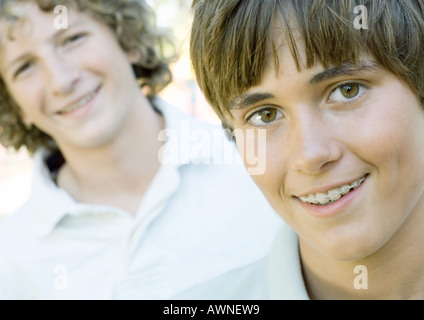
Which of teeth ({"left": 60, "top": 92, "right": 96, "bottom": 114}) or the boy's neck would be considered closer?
the boy's neck

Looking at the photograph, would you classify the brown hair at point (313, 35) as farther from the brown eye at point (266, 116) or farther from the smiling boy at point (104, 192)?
the smiling boy at point (104, 192)

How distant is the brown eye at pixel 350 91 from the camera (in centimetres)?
147

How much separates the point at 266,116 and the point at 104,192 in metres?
1.35

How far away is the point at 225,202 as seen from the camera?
261 cm

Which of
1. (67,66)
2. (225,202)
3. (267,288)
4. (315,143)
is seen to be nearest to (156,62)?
(67,66)

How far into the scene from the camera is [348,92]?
1.48m

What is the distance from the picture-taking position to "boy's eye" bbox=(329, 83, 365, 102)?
147cm

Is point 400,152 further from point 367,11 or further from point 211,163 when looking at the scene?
point 211,163

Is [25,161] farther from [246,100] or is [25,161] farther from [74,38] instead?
[246,100]

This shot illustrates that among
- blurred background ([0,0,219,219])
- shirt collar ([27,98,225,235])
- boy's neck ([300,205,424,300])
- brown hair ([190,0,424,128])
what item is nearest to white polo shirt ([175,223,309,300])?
boy's neck ([300,205,424,300])

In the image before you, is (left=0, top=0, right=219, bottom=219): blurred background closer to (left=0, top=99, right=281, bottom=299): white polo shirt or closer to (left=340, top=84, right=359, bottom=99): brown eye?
(left=0, top=99, right=281, bottom=299): white polo shirt

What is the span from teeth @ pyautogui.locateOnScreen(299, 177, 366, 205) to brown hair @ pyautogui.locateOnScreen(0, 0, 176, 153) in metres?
1.64

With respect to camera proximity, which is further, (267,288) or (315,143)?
(267,288)
